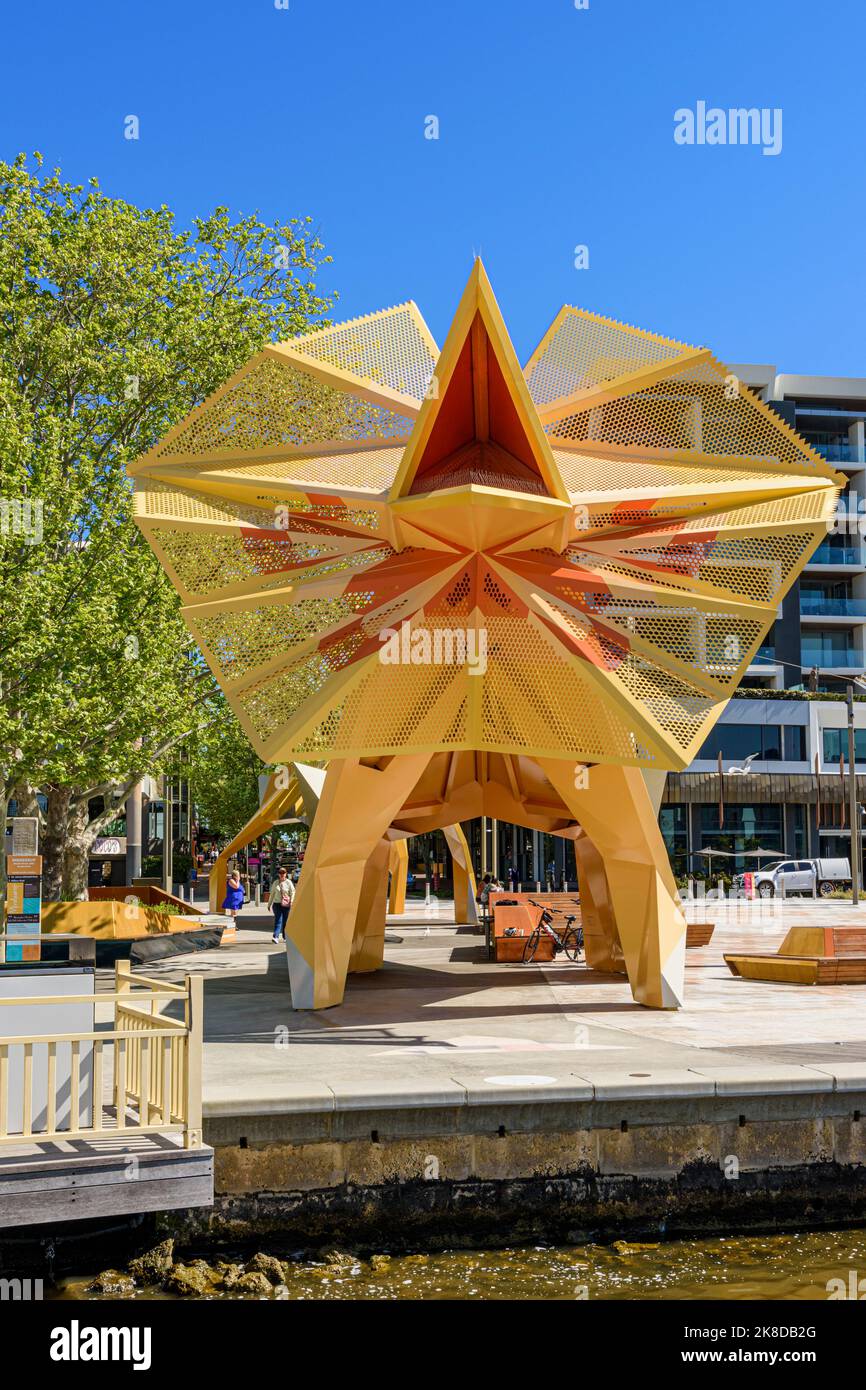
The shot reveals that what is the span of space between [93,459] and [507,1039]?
19932 millimetres

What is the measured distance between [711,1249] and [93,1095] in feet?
18.2

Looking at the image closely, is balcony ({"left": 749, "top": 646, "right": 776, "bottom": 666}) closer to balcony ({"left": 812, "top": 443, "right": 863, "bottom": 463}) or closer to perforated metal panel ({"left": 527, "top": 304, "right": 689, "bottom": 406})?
balcony ({"left": 812, "top": 443, "right": 863, "bottom": 463})

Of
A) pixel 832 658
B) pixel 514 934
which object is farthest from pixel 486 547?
pixel 832 658

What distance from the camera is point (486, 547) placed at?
16.1 meters

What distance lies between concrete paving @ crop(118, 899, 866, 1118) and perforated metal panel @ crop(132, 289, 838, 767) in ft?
11.2

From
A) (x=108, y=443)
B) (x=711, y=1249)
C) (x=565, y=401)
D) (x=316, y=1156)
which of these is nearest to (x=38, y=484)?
(x=108, y=443)

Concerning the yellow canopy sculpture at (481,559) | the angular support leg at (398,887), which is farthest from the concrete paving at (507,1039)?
the angular support leg at (398,887)

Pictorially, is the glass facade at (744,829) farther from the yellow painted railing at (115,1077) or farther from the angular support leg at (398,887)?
the yellow painted railing at (115,1077)

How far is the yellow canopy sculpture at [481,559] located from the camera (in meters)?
15.8

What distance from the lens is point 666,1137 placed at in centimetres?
1168

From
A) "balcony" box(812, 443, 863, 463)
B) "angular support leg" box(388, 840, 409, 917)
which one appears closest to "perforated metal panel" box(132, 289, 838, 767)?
"angular support leg" box(388, 840, 409, 917)

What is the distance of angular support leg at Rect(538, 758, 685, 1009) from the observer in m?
17.7

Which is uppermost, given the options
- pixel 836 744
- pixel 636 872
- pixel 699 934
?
pixel 836 744

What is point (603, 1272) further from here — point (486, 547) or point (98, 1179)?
point (486, 547)
